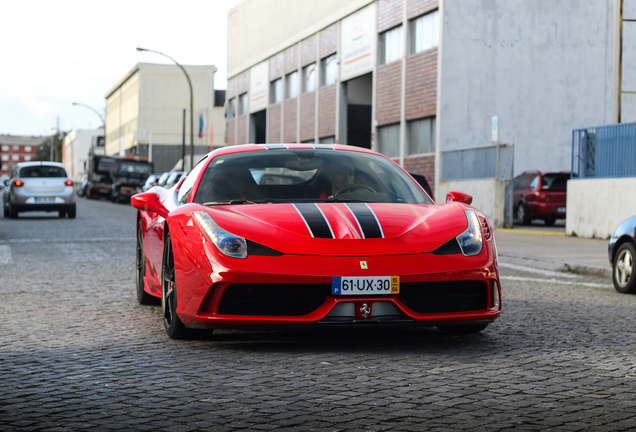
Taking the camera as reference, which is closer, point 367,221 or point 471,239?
point 367,221

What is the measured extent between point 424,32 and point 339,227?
29082 millimetres

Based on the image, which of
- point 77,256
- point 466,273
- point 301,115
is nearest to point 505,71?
point 301,115

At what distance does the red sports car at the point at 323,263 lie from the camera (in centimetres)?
570

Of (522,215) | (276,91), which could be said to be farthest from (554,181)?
(276,91)

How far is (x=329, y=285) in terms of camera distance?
570 centimetres

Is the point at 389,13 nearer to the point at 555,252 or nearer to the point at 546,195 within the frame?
the point at 546,195

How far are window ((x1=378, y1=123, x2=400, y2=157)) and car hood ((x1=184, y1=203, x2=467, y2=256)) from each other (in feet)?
100

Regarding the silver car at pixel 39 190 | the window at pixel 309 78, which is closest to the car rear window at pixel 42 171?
the silver car at pixel 39 190

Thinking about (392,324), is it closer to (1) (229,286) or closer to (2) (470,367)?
(2) (470,367)

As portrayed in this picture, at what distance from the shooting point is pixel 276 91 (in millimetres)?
53344

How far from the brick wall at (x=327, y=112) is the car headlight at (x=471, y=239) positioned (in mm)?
37016

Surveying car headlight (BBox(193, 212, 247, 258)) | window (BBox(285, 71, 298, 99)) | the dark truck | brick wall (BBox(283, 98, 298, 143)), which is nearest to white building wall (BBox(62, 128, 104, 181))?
the dark truck

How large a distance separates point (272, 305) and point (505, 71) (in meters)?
28.0

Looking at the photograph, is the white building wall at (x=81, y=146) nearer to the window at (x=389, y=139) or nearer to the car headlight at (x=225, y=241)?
the window at (x=389, y=139)
